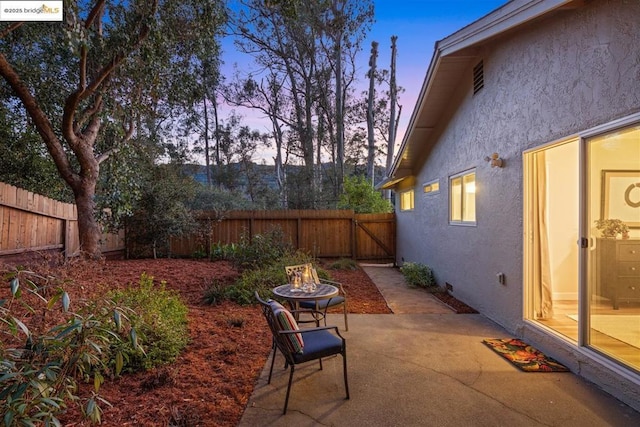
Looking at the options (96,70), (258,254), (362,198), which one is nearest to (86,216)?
(96,70)

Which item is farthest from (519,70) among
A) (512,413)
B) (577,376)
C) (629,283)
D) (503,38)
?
(512,413)

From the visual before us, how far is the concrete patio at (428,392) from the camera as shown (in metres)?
2.67

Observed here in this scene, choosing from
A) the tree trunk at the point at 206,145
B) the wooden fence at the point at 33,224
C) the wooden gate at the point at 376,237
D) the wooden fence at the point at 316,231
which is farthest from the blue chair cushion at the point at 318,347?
the tree trunk at the point at 206,145

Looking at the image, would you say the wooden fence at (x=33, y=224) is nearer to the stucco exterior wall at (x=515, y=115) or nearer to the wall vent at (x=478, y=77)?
the stucco exterior wall at (x=515, y=115)

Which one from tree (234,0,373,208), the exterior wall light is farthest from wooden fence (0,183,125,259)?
tree (234,0,373,208)

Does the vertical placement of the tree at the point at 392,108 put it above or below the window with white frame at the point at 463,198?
above

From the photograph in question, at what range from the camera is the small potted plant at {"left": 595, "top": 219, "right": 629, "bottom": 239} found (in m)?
3.51

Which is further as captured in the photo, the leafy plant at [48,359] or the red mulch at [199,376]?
the red mulch at [199,376]

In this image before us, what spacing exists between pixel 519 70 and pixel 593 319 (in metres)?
3.22

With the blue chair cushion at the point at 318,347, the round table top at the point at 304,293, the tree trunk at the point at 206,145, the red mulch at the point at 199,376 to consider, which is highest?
the tree trunk at the point at 206,145

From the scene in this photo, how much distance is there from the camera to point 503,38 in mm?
4941

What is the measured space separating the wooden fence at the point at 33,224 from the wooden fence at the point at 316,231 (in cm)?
371

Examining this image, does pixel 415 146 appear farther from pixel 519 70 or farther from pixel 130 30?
pixel 130 30

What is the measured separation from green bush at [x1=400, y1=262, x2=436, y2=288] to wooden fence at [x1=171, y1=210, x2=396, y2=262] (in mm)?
3944
